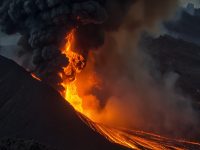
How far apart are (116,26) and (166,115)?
1614 centimetres

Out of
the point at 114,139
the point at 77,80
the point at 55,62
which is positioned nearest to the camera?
the point at 114,139

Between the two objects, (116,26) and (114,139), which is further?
(116,26)

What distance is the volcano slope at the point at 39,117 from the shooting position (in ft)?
104

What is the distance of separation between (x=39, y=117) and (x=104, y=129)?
215 inches

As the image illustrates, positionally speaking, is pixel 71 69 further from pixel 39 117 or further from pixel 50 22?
pixel 39 117

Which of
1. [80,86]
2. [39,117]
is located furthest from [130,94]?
[39,117]

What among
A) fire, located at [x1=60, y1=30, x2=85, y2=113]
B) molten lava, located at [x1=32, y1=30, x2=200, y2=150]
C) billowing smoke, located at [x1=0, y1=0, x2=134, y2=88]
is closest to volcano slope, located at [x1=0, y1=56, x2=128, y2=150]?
molten lava, located at [x1=32, y1=30, x2=200, y2=150]

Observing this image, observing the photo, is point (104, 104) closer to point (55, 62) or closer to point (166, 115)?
point (166, 115)

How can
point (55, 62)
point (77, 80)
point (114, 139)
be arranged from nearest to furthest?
point (114, 139), point (55, 62), point (77, 80)

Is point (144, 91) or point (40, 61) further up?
point (144, 91)

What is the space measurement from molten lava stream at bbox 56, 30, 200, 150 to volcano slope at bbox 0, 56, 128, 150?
184cm

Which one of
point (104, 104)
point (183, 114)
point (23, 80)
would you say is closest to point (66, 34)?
point (23, 80)

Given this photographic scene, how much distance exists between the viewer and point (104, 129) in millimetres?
36625

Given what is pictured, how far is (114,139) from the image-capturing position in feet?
116
